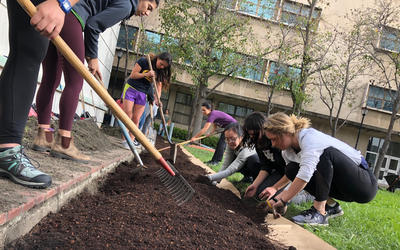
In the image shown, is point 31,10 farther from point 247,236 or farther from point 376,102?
point 376,102

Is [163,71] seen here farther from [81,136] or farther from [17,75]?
[17,75]

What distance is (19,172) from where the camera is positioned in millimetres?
1461

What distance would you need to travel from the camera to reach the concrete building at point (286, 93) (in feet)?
58.1

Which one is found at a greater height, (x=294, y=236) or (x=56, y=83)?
(x=56, y=83)

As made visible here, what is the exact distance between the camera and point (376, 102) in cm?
1991

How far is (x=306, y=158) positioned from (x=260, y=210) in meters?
0.78

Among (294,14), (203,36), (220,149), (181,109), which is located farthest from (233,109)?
(220,149)

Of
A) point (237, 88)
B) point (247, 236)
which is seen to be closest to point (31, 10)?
point (247, 236)

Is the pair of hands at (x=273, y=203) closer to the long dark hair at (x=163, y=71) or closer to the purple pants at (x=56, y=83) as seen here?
the purple pants at (x=56, y=83)

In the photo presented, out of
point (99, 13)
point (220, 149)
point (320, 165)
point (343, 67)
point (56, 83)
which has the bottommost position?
point (220, 149)

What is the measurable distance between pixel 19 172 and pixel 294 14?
57.9 feet

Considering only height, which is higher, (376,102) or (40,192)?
(376,102)

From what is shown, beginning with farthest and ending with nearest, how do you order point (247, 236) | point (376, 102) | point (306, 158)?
point (376, 102) → point (306, 158) → point (247, 236)

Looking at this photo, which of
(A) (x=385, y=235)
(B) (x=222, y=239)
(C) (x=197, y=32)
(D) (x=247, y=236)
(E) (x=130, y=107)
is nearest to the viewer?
(B) (x=222, y=239)
